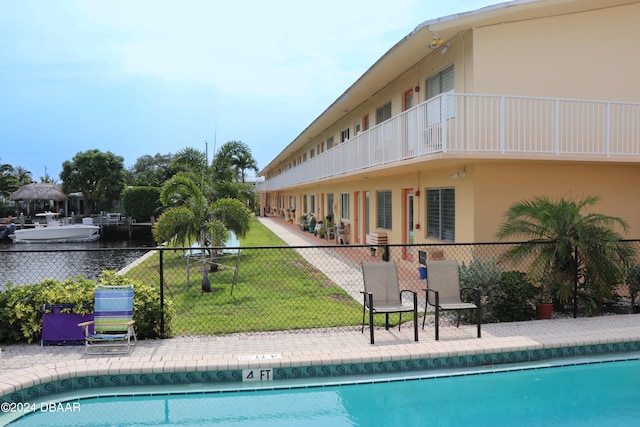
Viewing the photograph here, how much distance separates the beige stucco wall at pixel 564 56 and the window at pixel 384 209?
22.4 feet

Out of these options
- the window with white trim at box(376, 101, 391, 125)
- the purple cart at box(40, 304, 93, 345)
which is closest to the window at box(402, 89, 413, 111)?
the window with white trim at box(376, 101, 391, 125)

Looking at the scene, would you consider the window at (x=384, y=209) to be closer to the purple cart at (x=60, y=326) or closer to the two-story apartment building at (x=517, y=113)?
the two-story apartment building at (x=517, y=113)

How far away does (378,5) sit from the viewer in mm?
10836

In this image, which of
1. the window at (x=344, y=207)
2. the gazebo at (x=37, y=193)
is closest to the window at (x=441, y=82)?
the window at (x=344, y=207)

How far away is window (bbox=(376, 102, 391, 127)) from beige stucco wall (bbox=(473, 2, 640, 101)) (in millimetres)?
6120

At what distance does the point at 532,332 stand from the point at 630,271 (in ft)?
9.56

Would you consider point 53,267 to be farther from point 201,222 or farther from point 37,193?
point 37,193

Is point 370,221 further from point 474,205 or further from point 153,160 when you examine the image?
point 153,160

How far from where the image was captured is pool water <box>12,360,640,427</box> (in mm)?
5508

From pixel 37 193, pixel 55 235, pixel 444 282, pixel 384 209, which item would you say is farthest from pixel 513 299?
pixel 37 193

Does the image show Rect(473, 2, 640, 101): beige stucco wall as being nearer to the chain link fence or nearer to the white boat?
the chain link fence

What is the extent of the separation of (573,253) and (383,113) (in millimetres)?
10342

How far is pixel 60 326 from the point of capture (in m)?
7.14

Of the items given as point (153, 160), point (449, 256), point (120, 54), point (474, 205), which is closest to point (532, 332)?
point (474, 205)
